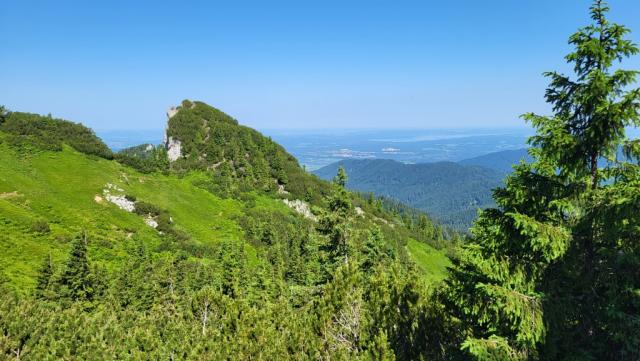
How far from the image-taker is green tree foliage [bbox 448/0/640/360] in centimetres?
842

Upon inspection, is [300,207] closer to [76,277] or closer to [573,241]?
[76,277]

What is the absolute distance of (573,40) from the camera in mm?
9211

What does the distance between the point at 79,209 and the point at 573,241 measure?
44897 mm

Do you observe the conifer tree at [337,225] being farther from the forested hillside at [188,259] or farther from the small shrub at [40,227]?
the small shrub at [40,227]

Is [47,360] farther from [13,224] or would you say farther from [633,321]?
[13,224]

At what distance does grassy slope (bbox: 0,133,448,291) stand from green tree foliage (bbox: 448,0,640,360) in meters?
30.4

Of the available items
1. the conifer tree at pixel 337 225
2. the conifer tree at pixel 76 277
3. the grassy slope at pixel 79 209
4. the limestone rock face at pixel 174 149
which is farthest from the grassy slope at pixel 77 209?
the limestone rock face at pixel 174 149

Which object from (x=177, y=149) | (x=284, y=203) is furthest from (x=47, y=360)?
(x=177, y=149)

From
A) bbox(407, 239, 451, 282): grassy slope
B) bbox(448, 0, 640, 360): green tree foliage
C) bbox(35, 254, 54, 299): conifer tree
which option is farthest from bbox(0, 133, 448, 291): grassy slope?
bbox(407, 239, 451, 282): grassy slope

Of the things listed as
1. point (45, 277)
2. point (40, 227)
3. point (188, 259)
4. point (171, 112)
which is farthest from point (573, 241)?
point (171, 112)

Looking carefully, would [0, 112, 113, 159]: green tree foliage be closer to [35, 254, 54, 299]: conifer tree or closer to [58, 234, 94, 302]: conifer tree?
[35, 254, 54, 299]: conifer tree

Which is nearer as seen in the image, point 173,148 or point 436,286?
point 436,286

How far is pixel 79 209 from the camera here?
40.7 metres

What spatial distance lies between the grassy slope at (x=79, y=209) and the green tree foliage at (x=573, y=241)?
99.8 ft
